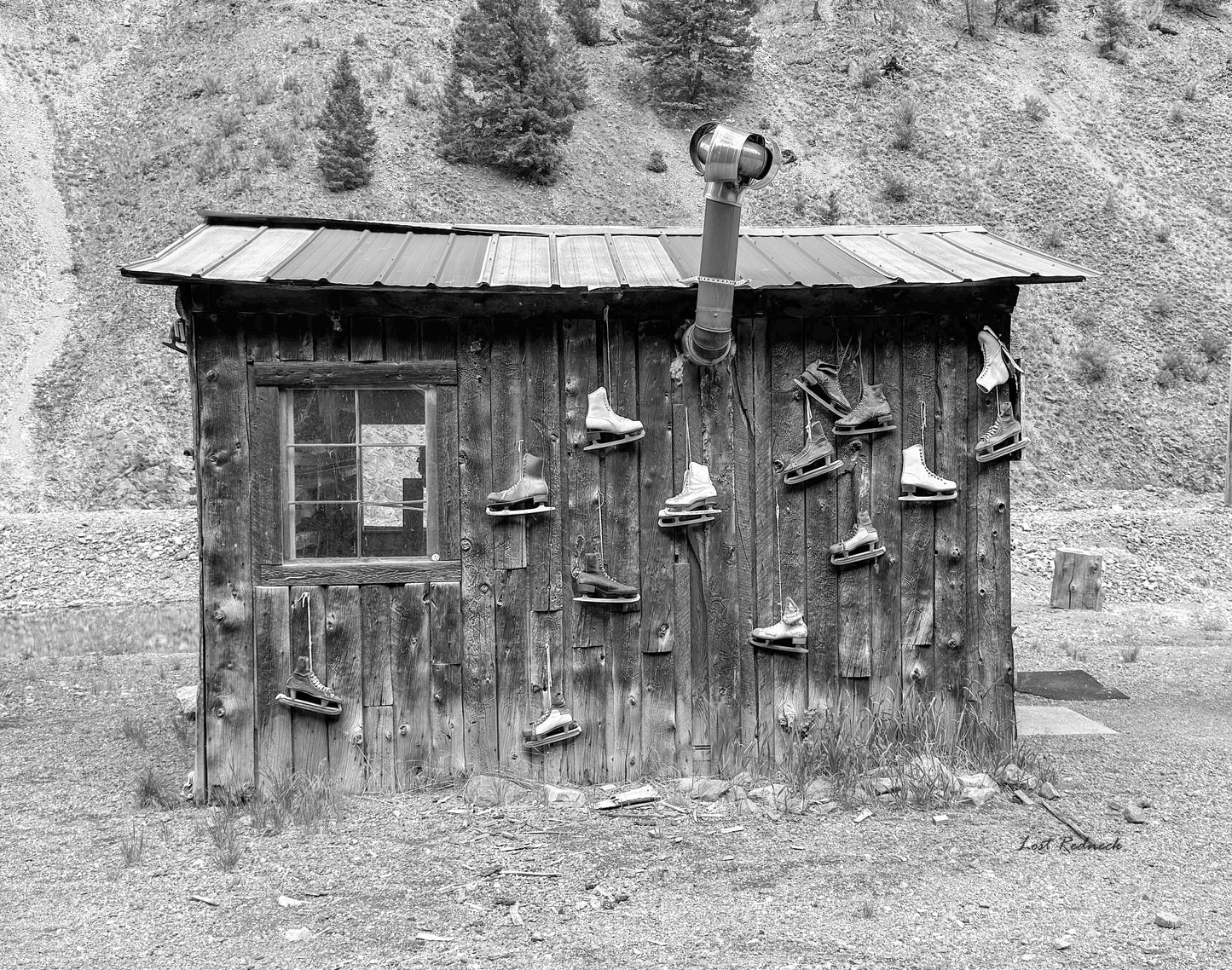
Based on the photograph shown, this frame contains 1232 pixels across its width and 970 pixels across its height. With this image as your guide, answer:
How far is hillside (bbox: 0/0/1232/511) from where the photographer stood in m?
21.3

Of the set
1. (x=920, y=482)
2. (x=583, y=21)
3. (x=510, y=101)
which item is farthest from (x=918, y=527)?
(x=583, y=21)

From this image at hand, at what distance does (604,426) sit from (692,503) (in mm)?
612

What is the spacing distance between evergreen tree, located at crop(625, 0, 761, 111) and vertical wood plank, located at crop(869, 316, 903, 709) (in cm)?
2696

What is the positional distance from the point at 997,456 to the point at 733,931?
9.67 ft

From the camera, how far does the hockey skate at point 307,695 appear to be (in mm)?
5047

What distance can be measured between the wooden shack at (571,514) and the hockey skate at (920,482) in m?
0.09

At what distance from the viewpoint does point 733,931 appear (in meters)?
3.72

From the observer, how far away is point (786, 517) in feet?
17.6

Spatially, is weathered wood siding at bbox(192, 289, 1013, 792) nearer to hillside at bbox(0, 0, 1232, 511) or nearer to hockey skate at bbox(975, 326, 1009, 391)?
hockey skate at bbox(975, 326, 1009, 391)

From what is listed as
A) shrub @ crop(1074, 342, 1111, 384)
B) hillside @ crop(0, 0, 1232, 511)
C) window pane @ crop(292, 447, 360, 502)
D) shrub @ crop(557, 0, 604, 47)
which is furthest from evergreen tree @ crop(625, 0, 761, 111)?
window pane @ crop(292, 447, 360, 502)

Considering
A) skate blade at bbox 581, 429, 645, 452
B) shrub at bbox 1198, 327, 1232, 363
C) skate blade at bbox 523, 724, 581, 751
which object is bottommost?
skate blade at bbox 523, 724, 581, 751

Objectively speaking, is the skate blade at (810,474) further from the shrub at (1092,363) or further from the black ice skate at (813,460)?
the shrub at (1092,363)

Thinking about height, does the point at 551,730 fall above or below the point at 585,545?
below

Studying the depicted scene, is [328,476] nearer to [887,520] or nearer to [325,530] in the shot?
[325,530]
